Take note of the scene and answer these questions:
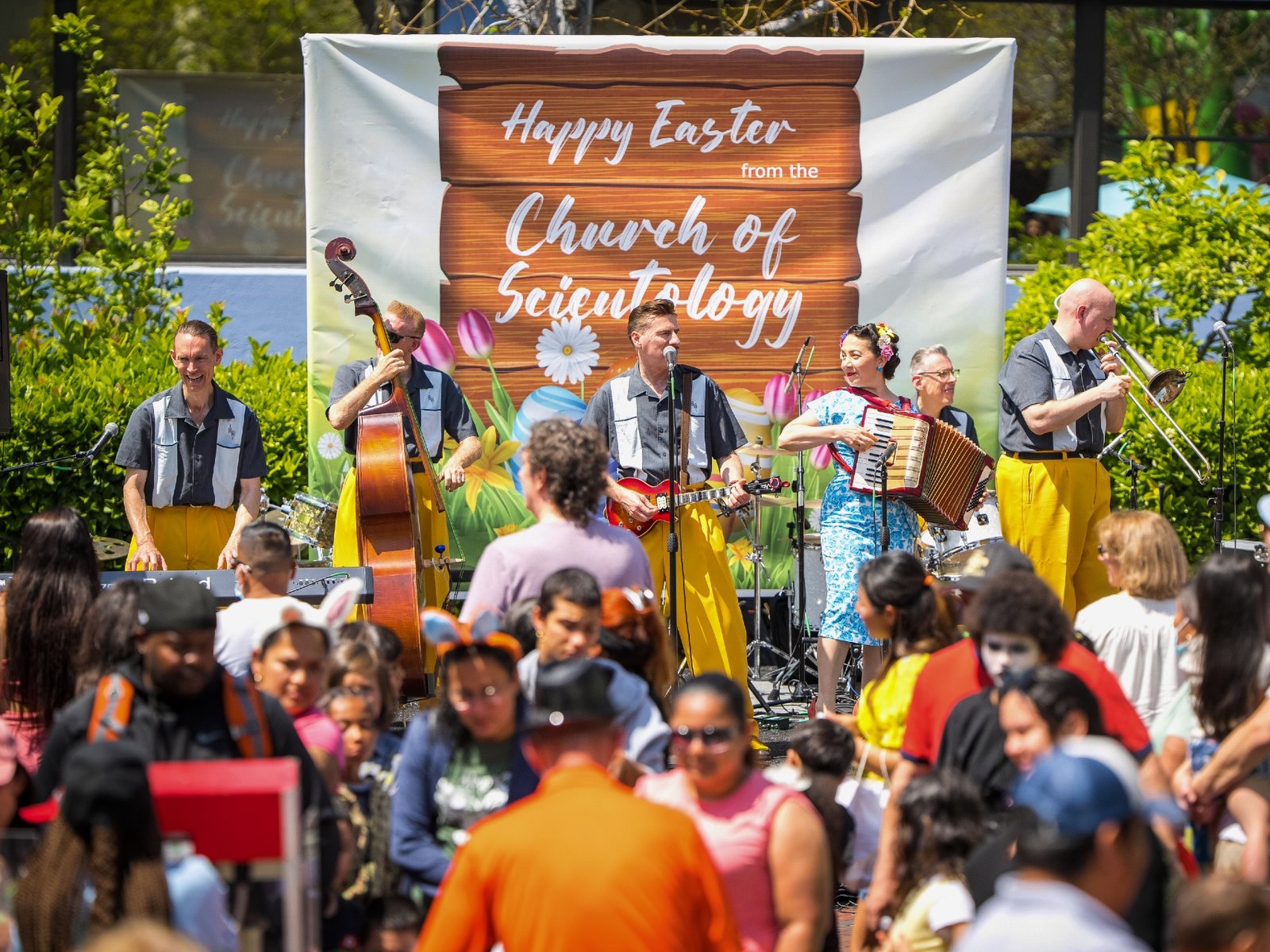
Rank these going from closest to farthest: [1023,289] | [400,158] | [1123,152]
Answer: [400,158] → [1023,289] → [1123,152]

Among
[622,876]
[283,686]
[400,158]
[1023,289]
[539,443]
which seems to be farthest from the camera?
[1023,289]

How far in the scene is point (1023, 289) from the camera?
1072 cm

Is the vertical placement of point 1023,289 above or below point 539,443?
above

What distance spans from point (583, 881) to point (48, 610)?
8.92 feet

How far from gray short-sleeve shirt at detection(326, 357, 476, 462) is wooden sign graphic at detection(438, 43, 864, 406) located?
18.5 inches

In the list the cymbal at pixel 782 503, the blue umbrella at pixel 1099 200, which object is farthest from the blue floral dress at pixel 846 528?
the blue umbrella at pixel 1099 200

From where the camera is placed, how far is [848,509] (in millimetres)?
7715

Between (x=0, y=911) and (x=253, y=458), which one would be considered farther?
(x=253, y=458)

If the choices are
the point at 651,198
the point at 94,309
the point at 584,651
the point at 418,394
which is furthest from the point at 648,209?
the point at 584,651

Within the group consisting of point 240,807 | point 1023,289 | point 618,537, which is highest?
point 1023,289

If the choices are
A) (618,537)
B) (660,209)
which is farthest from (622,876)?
(660,209)

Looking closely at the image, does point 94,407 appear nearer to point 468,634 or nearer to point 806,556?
point 806,556

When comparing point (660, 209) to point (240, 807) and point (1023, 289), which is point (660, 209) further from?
point (240, 807)

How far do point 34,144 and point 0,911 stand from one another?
8696mm
